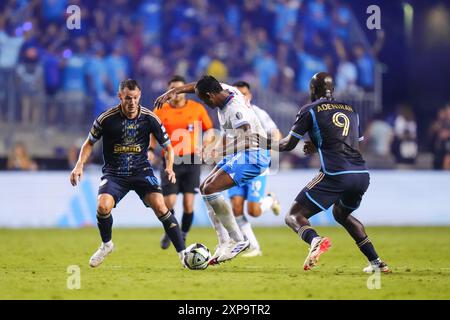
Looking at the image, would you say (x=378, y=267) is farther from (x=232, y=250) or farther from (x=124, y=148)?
(x=124, y=148)

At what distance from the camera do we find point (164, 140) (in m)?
10.9

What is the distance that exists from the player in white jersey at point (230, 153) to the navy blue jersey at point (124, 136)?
2.42ft

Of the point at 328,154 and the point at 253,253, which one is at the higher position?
the point at 328,154

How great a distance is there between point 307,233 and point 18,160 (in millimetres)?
10909

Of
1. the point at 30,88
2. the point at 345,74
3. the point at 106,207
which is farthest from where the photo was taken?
the point at 345,74

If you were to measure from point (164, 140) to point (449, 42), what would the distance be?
13235 millimetres

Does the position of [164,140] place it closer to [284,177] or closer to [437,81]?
[284,177]

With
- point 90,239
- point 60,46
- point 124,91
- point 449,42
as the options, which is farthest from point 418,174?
point 124,91

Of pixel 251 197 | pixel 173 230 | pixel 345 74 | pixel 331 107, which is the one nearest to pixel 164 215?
pixel 173 230

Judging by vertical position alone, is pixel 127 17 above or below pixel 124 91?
above

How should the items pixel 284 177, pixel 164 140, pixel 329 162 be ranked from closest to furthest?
pixel 329 162 → pixel 164 140 → pixel 284 177

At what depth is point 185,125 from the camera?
44.4 ft

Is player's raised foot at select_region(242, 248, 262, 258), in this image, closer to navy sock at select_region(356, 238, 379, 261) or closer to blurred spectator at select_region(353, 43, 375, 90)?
navy sock at select_region(356, 238, 379, 261)

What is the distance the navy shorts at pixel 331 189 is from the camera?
998cm
